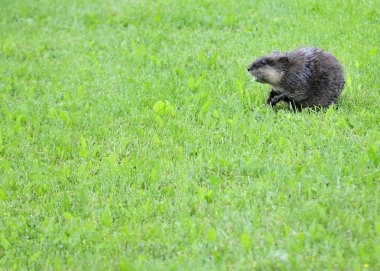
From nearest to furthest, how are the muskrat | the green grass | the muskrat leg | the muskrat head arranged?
the green grass, the muskrat, the muskrat head, the muskrat leg

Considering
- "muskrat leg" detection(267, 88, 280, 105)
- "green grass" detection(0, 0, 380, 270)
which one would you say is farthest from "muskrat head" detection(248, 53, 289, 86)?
"green grass" detection(0, 0, 380, 270)

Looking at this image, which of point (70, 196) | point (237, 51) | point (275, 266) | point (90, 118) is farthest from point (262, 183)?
point (237, 51)

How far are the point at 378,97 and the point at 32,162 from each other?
4.32 metres

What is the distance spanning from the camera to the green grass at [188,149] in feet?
18.8

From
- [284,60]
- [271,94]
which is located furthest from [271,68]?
[271,94]

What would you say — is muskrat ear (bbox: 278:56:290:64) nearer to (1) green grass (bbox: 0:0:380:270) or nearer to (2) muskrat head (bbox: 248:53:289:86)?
(2) muskrat head (bbox: 248:53:289:86)

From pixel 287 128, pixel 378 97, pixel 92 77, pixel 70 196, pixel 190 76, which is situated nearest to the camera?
pixel 70 196

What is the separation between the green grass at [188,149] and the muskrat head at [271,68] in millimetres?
393

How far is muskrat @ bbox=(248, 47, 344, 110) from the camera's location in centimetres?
804

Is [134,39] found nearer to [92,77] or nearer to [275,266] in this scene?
[92,77]

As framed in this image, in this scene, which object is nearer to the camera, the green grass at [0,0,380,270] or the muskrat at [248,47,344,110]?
the green grass at [0,0,380,270]

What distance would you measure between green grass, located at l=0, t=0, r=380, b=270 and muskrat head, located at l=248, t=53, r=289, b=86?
39cm

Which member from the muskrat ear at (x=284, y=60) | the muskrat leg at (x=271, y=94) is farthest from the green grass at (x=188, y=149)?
the muskrat ear at (x=284, y=60)

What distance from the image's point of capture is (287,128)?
25.0 ft
